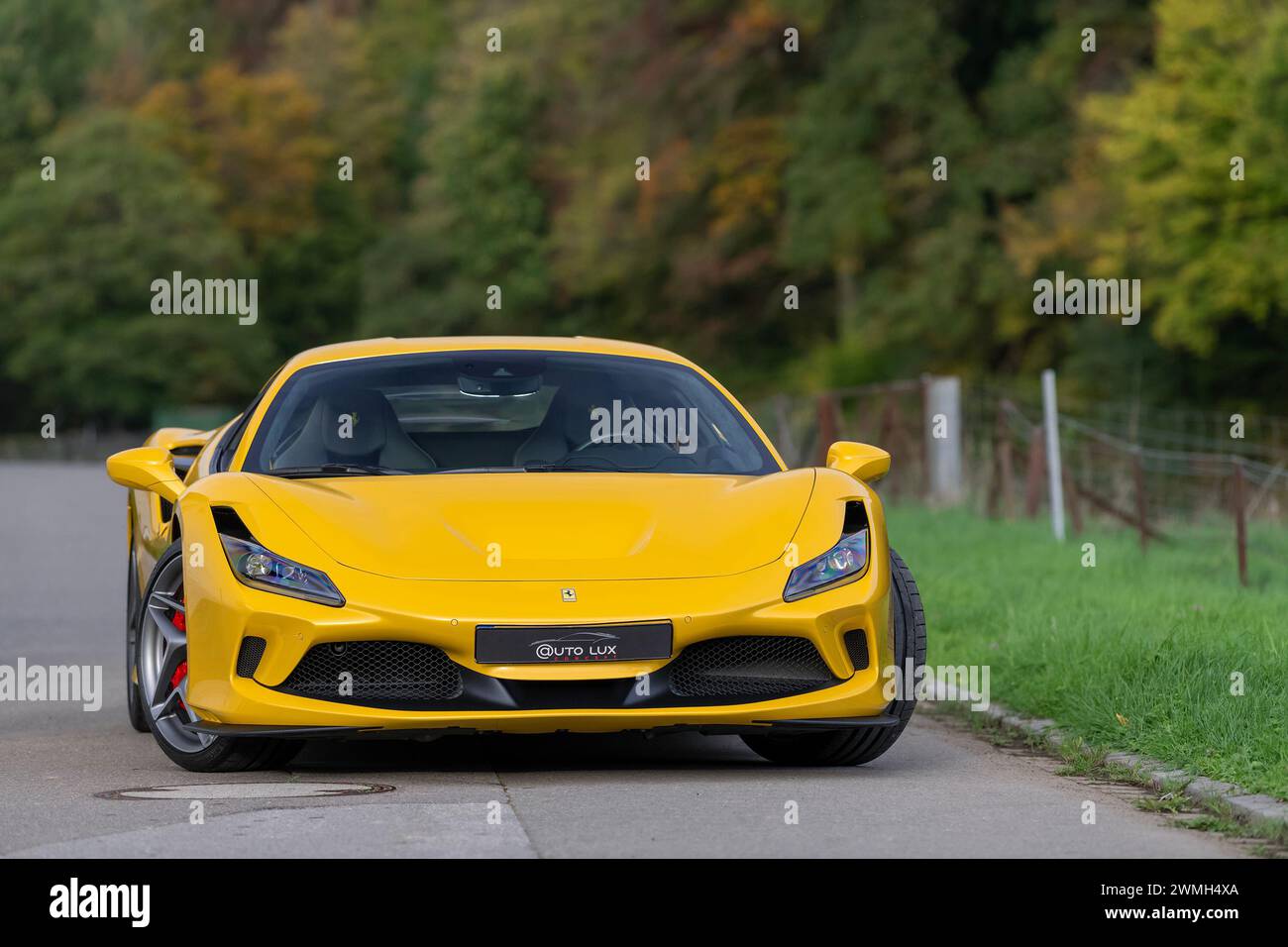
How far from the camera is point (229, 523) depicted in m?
7.63

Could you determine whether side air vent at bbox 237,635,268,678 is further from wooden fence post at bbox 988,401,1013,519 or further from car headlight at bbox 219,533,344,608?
wooden fence post at bbox 988,401,1013,519

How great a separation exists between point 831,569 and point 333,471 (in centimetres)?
173

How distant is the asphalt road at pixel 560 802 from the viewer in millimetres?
6262

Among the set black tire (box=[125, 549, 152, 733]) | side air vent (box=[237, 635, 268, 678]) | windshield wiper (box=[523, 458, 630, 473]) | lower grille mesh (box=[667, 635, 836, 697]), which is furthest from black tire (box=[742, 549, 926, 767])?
black tire (box=[125, 549, 152, 733])

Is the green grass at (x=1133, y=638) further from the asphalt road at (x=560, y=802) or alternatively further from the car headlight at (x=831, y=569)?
the car headlight at (x=831, y=569)

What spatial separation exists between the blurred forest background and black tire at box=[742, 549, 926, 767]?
2769 cm

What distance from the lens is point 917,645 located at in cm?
798

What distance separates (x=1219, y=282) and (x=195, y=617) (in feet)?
99.6

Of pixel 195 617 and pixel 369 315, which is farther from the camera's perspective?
pixel 369 315

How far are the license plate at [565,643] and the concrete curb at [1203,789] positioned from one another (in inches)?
65.4

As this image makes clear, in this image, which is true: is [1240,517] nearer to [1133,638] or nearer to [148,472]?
[1133,638]

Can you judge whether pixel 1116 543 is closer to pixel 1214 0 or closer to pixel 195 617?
pixel 195 617

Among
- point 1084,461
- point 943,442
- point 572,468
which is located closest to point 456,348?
point 572,468
